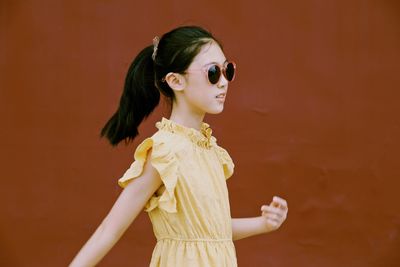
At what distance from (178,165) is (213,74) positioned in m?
0.31

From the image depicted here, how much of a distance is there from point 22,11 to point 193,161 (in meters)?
2.11

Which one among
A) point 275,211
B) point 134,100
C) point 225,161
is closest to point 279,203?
point 275,211

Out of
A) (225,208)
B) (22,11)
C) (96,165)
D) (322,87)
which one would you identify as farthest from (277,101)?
(225,208)

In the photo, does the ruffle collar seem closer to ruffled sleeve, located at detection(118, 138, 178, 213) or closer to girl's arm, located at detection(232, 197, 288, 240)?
ruffled sleeve, located at detection(118, 138, 178, 213)

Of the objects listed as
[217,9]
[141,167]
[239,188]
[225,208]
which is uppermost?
[217,9]

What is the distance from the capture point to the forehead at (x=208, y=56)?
2.84 m

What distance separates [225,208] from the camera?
286cm

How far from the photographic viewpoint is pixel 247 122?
15.2ft

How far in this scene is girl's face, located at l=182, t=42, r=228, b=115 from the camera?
9.27 feet

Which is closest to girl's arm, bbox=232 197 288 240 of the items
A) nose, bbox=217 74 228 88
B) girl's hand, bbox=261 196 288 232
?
girl's hand, bbox=261 196 288 232

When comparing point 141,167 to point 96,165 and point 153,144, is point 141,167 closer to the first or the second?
point 153,144

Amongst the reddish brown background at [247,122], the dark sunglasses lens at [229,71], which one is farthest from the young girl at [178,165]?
the reddish brown background at [247,122]

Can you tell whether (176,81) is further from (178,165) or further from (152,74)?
(178,165)

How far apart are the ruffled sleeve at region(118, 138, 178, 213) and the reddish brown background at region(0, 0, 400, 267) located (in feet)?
5.77
